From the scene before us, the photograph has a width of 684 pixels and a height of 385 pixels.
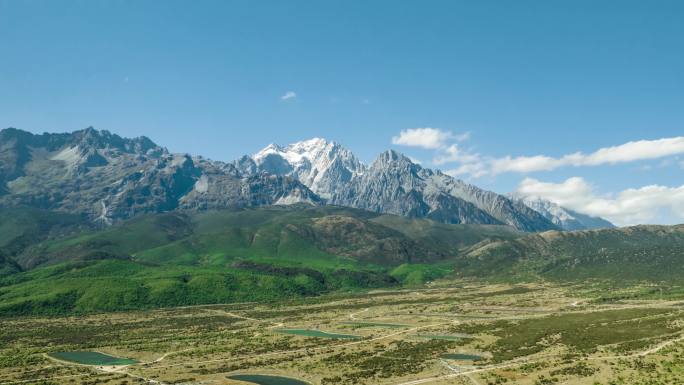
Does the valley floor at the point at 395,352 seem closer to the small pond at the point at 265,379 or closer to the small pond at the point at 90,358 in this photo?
the small pond at the point at 265,379

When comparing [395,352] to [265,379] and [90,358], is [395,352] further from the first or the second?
[90,358]

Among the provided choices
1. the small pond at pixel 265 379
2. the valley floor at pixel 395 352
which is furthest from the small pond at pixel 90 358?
the small pond at pixel 265 379

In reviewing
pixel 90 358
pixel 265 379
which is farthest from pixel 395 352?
pixel 90 358

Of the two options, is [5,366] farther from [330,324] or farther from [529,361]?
[529,361]

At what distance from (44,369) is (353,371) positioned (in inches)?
2690

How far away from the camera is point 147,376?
11325cm

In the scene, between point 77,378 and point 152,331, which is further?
point 152,331

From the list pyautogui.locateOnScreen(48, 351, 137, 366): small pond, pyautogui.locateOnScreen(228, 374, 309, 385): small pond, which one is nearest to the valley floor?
pyautogui.locateOnScreen(228, 374, 309, 385): small pond

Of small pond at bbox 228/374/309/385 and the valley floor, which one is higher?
the valley floor

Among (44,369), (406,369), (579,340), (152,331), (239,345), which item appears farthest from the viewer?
(152,331)

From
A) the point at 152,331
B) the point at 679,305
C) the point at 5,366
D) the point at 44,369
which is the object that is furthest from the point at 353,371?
the point at 679,305

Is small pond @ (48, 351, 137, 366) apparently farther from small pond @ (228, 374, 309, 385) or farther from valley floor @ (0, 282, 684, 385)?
small pond @ (228, 374, 309, 385)

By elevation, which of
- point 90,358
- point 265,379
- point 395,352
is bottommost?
point 90,358

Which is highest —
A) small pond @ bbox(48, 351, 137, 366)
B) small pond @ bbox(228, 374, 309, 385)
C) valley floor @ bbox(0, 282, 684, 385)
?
valley floor @ bbox(0, 282, 684, 385)
